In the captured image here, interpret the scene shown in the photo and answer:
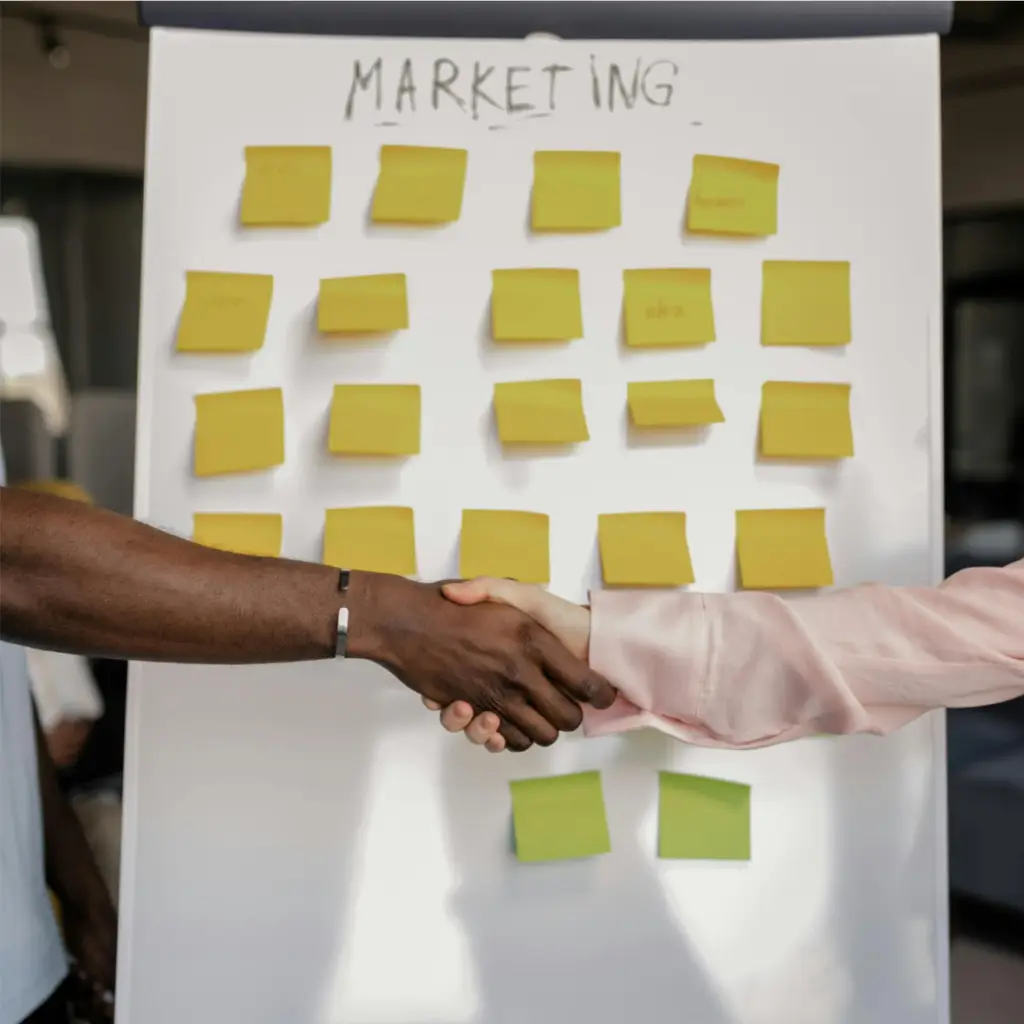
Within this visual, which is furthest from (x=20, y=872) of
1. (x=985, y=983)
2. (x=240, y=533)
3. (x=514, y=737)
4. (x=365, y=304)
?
(x=985, y=983)

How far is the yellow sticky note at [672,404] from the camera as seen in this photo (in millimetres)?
800

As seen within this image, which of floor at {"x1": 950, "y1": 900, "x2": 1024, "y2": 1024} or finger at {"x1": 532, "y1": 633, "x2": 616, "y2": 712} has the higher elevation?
finger at {"x1": 532, "y1": 633, "x2": 616, "y2": 712}

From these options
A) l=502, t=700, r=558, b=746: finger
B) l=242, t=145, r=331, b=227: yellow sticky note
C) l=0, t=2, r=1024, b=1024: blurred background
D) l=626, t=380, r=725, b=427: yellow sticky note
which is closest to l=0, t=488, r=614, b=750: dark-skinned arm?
l=502, t=700, r=558, b=746: finger

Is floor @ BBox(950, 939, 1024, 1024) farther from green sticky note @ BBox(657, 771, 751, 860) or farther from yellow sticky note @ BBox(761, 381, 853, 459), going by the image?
yellow sticky note @ BBox(761, 381, 853, 459)

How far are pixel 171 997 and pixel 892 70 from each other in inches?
40.8

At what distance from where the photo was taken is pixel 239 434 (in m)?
0.80

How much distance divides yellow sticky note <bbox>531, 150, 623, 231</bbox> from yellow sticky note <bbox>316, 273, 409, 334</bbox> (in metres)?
0.14

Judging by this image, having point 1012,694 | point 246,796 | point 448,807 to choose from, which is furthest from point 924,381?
point 246,796

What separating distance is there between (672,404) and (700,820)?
367 mm

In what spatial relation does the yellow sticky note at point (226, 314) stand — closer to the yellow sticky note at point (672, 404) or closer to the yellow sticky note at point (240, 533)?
the yellow sticky note at point (240, 533)

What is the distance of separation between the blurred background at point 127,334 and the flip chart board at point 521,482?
63 cm

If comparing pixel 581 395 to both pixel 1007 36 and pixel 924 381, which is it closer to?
pixel 924 381

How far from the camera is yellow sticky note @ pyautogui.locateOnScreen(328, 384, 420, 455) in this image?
2.60 ft

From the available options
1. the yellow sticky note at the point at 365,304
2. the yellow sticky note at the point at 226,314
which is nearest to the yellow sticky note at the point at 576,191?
the yellow sticky note at the point at 365,304
